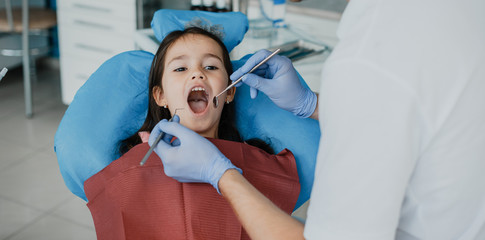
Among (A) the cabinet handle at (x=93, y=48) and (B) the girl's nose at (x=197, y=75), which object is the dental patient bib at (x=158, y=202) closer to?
(B) the girl's nose at (x=197, y=75)

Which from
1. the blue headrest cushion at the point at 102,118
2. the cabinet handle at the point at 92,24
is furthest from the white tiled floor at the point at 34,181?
the blue headrest cushion at the point at 102,118

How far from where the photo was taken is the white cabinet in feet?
8.78

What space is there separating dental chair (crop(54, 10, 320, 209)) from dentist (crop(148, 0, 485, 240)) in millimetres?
633

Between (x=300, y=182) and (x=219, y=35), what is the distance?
54 centimetres

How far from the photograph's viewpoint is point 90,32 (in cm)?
281

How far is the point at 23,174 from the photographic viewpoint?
2.33 metres

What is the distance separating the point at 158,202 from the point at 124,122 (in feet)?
1.24

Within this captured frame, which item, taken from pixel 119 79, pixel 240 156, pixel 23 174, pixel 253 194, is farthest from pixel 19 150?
Answer: pixel 253 194

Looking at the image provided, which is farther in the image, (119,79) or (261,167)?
(119,79)

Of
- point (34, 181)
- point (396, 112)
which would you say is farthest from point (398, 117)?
point (34, 181)

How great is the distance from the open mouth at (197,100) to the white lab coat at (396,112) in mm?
705

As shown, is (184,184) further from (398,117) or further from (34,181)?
(34,181)

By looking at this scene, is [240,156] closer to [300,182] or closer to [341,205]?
[300,182]

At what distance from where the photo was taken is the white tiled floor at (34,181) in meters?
1.98
